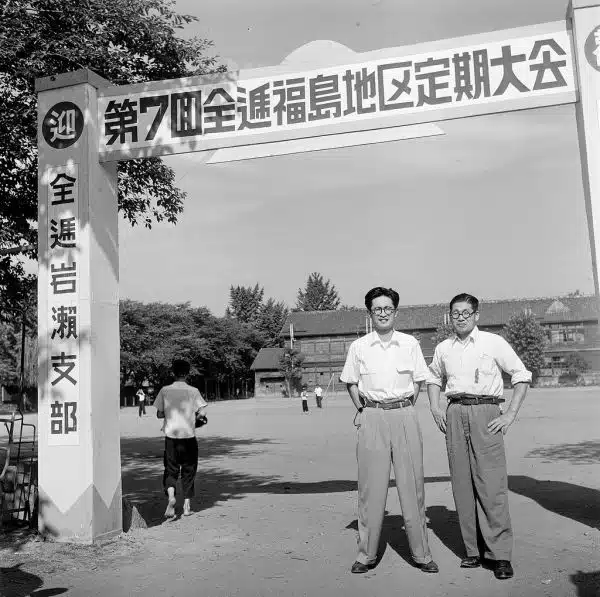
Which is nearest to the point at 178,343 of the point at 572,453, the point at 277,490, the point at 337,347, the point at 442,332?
the point at 337,347

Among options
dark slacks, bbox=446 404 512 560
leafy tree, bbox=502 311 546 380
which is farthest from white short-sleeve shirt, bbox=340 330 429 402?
leafy tree, bbox=502 311 546 380

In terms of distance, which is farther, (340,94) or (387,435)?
(340,94)

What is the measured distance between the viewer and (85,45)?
8.77m

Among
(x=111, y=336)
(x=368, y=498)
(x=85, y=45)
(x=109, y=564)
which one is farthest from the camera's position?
(x=85, y=45)

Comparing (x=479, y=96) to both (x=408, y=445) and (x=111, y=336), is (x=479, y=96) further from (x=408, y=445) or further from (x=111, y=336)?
(x=111, y=336)

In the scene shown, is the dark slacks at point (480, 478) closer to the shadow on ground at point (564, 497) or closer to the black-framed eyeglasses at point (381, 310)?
the black-framed eyeglasses at point (381, 310)

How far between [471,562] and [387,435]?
1054mm

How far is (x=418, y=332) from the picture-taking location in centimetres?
8138

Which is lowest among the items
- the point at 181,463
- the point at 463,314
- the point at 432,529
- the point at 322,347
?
the point at 432,529

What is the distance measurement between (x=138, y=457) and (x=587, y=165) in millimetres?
10902

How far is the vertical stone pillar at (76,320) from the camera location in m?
6.14

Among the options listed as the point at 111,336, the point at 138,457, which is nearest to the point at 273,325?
the point at 138,457

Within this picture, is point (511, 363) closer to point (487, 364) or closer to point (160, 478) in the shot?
point (487, 364)

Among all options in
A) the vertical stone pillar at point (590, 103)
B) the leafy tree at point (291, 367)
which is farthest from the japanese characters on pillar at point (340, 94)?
the leafy tree at point (291, 367)
